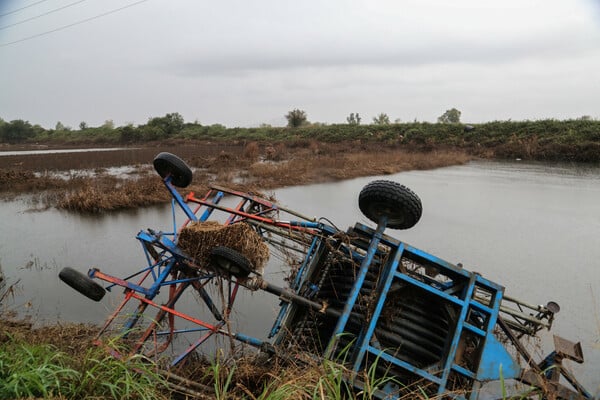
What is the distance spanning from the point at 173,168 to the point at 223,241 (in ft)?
3.82

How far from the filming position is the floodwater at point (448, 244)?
217 inches

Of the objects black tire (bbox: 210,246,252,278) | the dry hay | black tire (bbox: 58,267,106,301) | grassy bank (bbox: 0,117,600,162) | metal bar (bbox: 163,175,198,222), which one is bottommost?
black tire (bbox: 58,267,106,301)

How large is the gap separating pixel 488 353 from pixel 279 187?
11536mm

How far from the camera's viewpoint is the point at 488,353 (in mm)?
3219

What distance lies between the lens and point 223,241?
A: 3574mm

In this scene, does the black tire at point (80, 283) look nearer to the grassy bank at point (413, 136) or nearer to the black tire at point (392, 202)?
the black tire at point (392, 202)

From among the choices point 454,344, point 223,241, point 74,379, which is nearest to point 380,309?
point 454,344

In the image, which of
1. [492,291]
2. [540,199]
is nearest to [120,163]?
[540,199]

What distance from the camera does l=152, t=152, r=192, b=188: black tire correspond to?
4133mm

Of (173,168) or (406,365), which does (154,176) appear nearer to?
(173,168)

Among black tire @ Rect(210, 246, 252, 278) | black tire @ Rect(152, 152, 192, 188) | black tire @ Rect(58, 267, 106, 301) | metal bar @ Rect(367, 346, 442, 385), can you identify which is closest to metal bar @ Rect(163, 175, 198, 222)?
black tire @ Rect(152, 152, 192, 188)

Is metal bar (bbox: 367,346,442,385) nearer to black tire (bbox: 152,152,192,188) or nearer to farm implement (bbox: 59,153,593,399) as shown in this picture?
farm implement (bbox: 59,153,593,399)

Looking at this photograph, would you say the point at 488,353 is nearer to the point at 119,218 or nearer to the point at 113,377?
the point at 113,377

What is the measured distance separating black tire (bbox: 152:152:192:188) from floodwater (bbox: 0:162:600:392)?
2.18 meters
